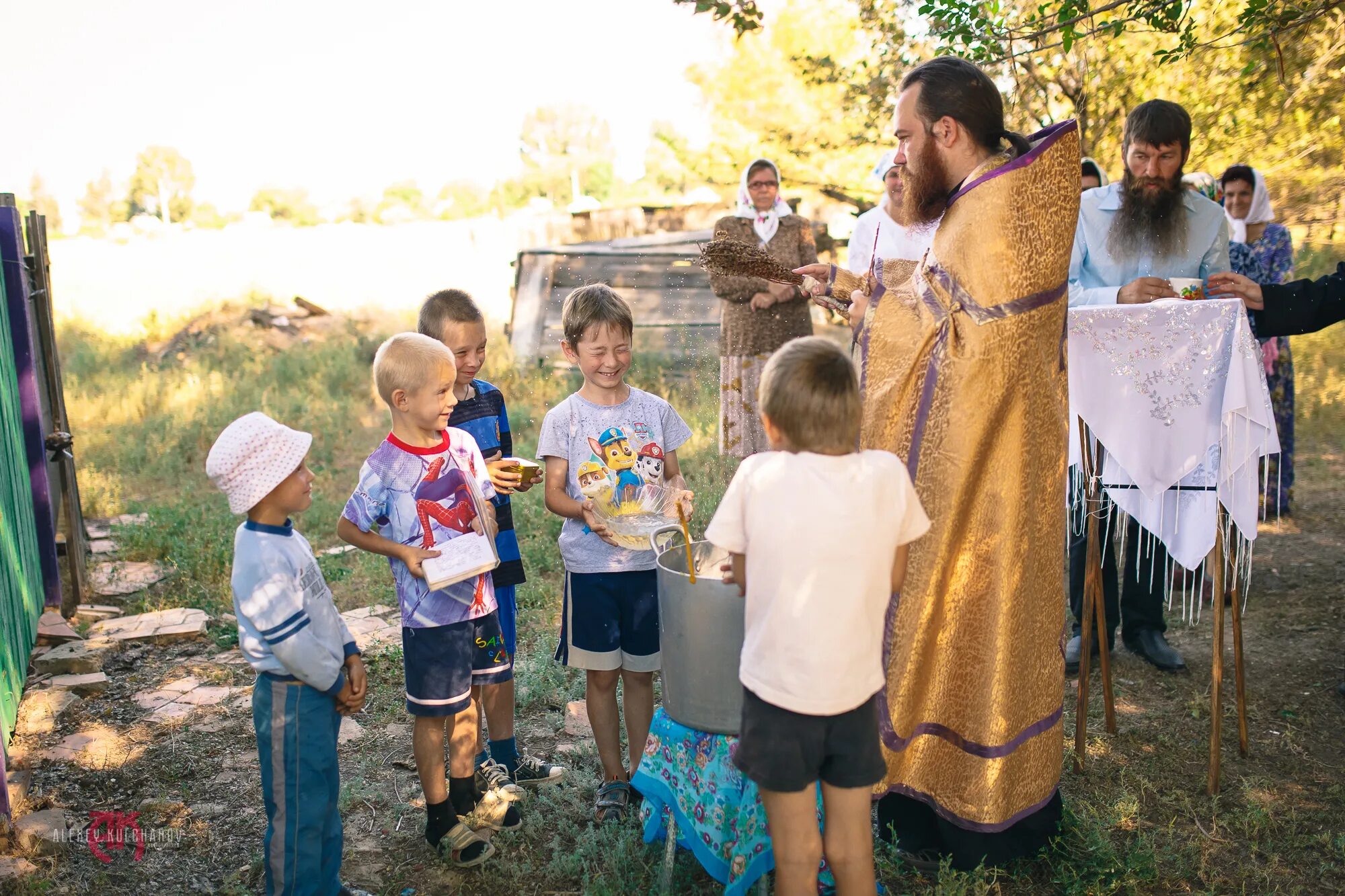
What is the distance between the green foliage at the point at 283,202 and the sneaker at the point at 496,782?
188 ft

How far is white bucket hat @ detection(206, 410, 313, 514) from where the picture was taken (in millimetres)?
2582

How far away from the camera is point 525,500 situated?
7613 mm

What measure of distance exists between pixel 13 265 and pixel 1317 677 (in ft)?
21.8

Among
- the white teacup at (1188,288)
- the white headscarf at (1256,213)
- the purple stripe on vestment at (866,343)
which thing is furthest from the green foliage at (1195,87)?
the purple stripe on vestment at (866,343)

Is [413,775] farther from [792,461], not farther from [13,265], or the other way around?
[13,265]

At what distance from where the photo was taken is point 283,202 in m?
57.2

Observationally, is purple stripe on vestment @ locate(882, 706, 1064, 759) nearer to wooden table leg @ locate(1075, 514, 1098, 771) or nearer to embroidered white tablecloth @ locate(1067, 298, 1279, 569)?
wooden table leg @ locate(1075, 514, 1098, 771)

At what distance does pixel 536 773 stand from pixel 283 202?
195ft

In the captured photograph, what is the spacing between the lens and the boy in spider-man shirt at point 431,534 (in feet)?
9.60

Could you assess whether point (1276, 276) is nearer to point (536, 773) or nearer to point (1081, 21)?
point (1081, 21)

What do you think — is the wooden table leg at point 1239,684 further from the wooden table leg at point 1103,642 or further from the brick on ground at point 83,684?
the brick on ground at point 83,684

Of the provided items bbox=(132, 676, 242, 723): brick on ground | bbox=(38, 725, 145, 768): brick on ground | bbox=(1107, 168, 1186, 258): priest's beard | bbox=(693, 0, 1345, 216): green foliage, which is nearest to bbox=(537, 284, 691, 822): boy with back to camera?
bbox=(38, 725, 145, 768): brick on ground

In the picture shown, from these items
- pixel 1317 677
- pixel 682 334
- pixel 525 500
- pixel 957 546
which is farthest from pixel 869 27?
pixel 957 546

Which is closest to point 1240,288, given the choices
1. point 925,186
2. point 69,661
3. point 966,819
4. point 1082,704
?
point 925,186
